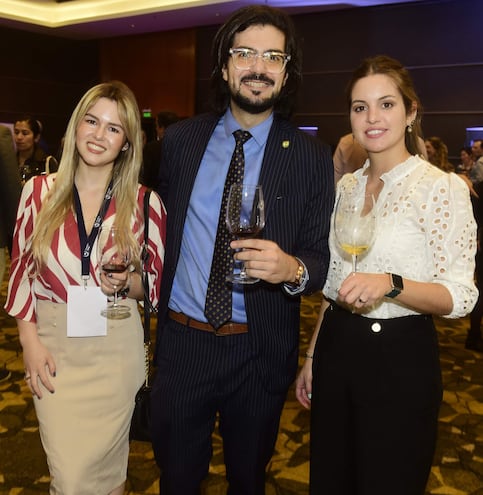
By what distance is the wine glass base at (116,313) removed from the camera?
1.88 metres

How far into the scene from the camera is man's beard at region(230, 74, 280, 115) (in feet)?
6.20

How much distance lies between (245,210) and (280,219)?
1.13 feet

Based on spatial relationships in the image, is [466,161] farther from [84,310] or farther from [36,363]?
[36,363]

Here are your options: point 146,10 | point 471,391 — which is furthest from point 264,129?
point 146,10

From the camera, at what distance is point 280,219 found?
1886 mm

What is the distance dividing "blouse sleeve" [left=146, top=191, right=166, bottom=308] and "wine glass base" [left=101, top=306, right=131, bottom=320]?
15 cm

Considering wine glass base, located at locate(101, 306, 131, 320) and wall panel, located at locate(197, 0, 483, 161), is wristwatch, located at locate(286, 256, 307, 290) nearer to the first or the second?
wine glass base, located at locate(101, 306, 131, 320)

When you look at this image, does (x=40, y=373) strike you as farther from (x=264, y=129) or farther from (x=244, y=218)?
(x=264, y=129)

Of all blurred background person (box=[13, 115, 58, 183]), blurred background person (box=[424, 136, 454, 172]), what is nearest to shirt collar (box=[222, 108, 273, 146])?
blurred background person (box=[13, 115, 58, 183])

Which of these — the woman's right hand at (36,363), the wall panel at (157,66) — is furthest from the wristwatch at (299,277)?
the wall panel at (157,66)

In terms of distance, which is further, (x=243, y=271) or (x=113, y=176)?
(x=113, y=176)

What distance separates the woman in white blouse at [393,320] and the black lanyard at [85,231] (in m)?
0.81

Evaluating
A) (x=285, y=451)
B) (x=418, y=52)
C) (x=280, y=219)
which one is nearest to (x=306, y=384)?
(x=280, y=219)

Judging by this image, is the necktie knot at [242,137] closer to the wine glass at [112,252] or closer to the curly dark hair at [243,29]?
the curly dark hair at [243,29]
